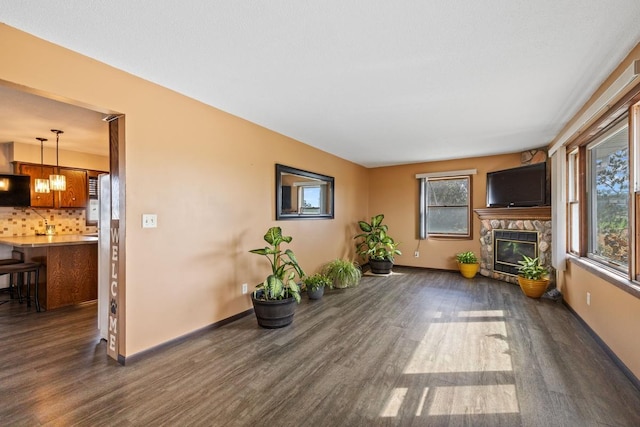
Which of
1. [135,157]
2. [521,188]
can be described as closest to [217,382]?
[135,157]

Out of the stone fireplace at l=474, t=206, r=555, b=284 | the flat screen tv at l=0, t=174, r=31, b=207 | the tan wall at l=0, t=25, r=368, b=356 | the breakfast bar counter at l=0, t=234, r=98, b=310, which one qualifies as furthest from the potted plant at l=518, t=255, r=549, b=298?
the flat screen tv at l=0, t=174, r=31, b=207

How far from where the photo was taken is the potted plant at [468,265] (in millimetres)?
5334

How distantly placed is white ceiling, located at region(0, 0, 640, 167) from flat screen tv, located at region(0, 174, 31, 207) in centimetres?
385

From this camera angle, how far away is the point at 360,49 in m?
2.00

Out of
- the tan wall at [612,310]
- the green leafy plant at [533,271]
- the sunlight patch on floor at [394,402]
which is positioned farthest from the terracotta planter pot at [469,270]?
the sunlight patch on floor at [394,402]

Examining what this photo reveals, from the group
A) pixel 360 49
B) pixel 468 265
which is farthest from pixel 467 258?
pixel 360 49

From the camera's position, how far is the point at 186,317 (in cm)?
275

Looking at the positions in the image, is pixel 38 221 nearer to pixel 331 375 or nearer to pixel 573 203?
pixel 331 375

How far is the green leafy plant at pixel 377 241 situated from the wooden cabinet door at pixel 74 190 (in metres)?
5.19

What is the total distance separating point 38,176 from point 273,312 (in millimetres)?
4700

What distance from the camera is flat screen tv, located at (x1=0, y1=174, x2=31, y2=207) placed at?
4.27 metres

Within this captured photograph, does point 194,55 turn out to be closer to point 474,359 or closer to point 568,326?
point 474,359

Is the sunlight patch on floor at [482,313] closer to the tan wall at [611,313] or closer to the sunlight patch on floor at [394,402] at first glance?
the tan wall at [611,313]

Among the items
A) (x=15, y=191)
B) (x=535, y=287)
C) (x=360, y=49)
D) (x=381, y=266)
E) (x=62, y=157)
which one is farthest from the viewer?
(x=381, y=266)
